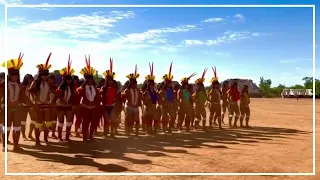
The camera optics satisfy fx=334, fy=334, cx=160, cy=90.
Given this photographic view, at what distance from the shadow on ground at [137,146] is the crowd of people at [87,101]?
0.57 meters

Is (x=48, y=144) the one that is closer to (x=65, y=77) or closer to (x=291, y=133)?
(x=65, y=77)

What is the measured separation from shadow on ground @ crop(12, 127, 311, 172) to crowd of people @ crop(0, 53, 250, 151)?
0.57m

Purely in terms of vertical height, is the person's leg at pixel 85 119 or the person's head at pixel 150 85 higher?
the person's head at pixel 150 85

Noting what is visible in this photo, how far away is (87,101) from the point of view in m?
10.7

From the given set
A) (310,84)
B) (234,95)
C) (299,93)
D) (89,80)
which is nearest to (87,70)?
(89,80)

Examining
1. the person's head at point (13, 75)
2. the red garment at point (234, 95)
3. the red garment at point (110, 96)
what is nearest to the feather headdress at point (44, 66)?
the person's head at point (13, 75)

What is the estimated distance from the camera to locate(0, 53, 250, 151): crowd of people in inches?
364

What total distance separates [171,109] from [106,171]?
271 inches

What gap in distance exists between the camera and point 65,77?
11.6 meters

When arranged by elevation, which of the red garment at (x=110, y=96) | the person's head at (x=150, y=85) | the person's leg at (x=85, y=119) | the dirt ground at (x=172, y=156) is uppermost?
the person's head at (x=150, y=85)

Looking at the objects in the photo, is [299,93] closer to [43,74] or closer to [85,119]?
[85,119]

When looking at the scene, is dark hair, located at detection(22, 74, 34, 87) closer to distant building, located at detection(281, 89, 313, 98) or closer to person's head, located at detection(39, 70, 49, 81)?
person's head, located at detection(39, 70, 49, 81)

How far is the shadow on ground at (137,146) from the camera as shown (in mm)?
8297

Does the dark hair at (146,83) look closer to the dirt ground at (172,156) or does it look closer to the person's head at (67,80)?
the dirt ground at (172,156)
